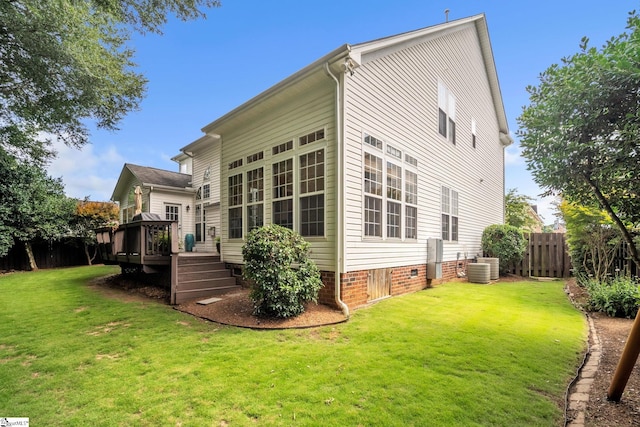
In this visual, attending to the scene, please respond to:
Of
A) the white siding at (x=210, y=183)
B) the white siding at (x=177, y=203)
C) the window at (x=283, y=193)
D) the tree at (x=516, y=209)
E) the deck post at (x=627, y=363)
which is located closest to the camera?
the deck post at (x=627, y=363)

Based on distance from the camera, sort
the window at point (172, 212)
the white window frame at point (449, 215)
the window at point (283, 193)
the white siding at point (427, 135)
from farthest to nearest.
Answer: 1. the window at point (172, 212)
2. the white window frame at point (449, 215)
3. the window at point (283, 193)
4. the white siding at point (427, 135)

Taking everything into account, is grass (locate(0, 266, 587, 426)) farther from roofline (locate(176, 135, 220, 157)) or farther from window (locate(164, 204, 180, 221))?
window (locate(164, 204, 180, 221))

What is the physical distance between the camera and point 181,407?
2.85 metres

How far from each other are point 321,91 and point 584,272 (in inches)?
379

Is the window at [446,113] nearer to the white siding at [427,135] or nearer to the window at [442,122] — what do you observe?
the window at [442,122]

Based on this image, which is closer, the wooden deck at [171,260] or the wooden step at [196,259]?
the wooden deck at [171,260]

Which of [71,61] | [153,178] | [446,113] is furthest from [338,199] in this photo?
[153,178]

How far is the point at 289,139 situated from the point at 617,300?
26.2ft

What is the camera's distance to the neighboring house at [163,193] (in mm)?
14594

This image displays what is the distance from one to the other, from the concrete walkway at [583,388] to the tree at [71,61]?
9430mm

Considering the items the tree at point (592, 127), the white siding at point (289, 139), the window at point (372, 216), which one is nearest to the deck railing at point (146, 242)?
the white siding at point (289, 139)

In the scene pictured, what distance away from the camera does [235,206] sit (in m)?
9.18

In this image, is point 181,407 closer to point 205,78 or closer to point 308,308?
point 308,308

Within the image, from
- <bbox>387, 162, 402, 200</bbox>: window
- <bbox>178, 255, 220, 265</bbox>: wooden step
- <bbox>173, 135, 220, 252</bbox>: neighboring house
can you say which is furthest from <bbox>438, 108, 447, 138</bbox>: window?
<bbox>173, 135, 220, 252</bbox>: neighboring house
